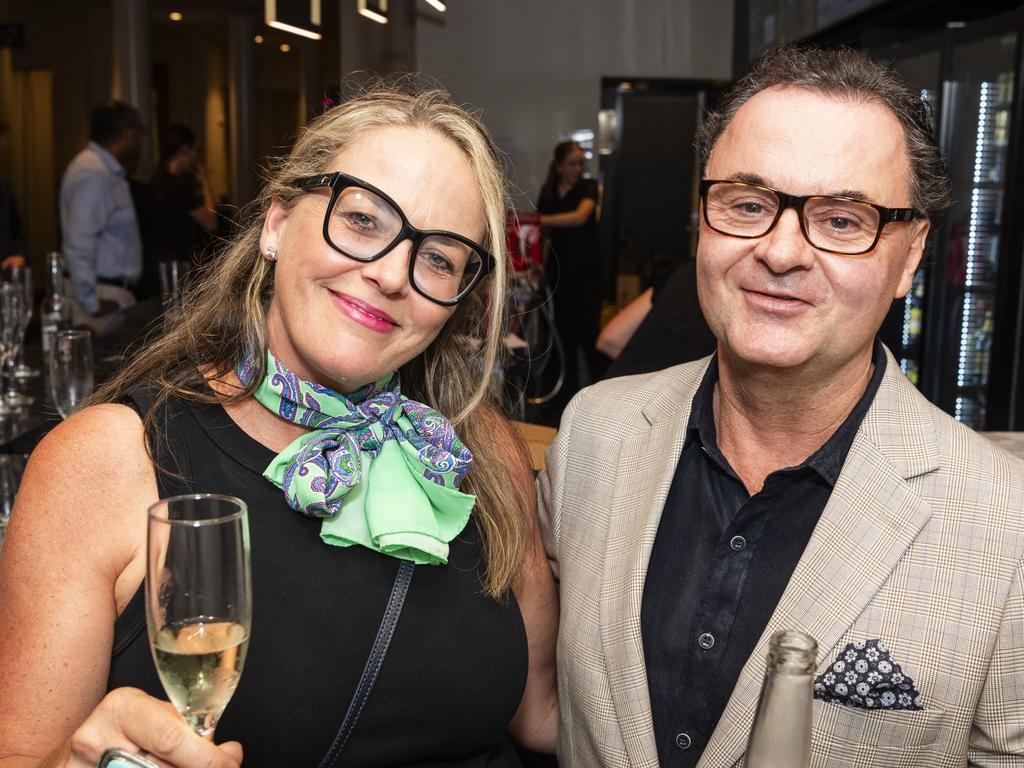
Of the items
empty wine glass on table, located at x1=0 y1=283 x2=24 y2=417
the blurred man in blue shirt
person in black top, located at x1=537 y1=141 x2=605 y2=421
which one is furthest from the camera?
person in black top, located at x1=537 y1=141 x2=605 y2=421

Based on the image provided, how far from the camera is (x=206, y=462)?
4.69 feet

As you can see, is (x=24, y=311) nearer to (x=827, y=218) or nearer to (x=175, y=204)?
(x=827, y=218)

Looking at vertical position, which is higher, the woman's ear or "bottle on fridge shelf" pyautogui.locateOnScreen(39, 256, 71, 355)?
the woman's ear

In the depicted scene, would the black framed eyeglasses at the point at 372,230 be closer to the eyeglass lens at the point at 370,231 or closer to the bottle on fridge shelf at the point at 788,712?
the eyeglass lens at the point at 370,231

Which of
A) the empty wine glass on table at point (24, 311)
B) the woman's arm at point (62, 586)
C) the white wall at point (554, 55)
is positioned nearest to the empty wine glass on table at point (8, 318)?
the empty wine glass on table at point (24, 311)

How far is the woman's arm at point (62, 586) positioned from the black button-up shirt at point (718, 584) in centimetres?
70

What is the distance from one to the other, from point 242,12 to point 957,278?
38.7ft

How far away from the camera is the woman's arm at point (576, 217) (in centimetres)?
825

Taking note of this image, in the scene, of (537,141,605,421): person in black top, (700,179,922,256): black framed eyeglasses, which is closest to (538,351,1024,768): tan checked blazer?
(700,179,922,256): black framed eyeglasses

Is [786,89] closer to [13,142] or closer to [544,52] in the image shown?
[544,52]

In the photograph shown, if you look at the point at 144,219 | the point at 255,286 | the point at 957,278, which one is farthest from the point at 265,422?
the point at 144,219

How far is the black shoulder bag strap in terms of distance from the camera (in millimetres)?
1398

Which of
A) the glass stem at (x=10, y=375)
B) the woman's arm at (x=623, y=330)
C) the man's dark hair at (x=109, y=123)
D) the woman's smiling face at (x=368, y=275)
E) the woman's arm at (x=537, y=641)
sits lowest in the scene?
the woman's arm at (x=537, y=641)

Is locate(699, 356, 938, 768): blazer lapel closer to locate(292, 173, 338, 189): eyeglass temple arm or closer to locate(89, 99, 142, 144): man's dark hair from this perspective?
locate(292, 173, 338, 189): eyeglass temple arm
